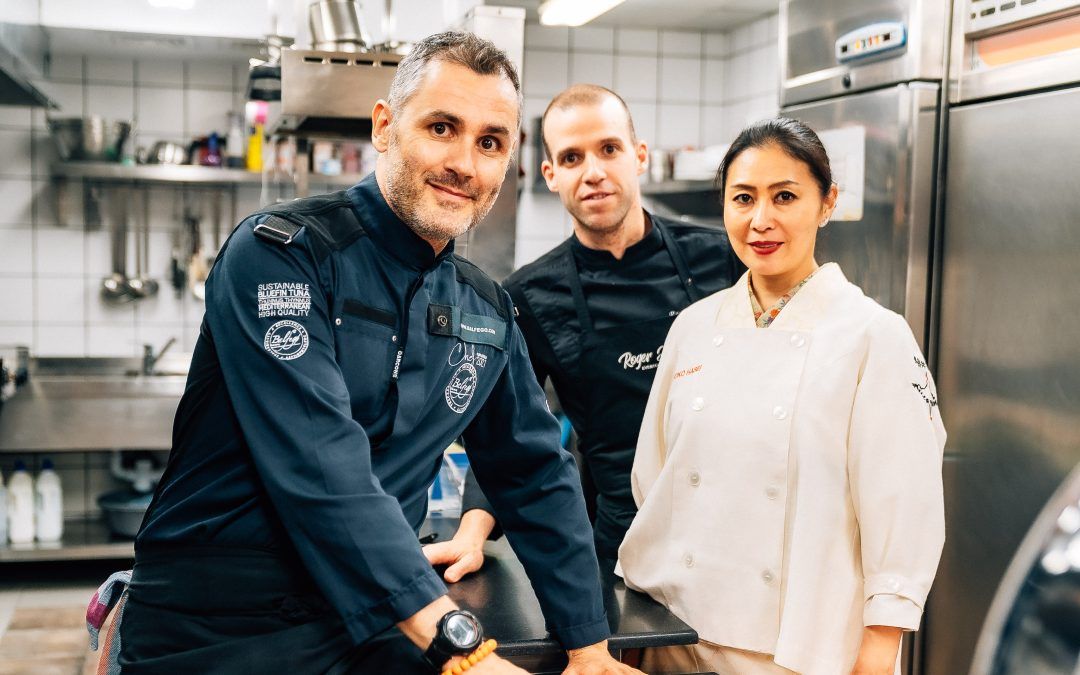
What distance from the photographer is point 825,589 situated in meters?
1.44

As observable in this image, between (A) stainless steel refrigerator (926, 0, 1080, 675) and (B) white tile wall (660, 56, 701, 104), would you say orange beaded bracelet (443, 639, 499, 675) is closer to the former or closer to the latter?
(A) stainless steel refrigerator (926, 0, 1080, 675)

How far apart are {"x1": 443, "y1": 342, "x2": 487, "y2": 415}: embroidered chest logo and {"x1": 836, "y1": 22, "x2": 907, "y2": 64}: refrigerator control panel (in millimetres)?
1455

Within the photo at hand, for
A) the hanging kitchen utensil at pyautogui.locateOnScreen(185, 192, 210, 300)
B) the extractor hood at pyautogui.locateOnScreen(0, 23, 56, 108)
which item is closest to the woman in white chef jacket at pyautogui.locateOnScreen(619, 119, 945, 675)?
the extractor hood at pyautogui.locateOnScreen(0, 23, 56, 108)

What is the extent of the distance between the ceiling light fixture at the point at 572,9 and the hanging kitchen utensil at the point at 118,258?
2.59 m

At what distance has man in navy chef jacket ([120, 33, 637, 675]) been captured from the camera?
3.84 feet

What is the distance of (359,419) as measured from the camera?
1.32 metres

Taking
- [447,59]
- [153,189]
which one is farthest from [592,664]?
[153,189]

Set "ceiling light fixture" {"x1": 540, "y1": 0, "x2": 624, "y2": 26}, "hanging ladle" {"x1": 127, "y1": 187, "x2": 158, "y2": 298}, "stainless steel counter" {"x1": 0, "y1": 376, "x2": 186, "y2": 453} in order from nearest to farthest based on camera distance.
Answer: "ceiling light fixture" {"x1": 540, "y1": 0, "x2": 624, "y2": 26} < "stainless steel counter" {"x1": 0, "y1": 376, "x2": 186, "y2": 453} < "hanging ladle" {"x1": 127, "y1": 187, "x2": 158, "y2": 298}

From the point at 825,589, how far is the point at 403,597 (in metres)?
0.66

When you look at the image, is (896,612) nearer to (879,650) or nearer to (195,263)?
(879,650)

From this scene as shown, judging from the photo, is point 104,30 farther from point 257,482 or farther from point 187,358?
point 257,482

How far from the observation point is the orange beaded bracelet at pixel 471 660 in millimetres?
1141

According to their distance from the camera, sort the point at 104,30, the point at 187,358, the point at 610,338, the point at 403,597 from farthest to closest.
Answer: the point at 187,358 < the point at 104,30 < the point at 610,338 < the point at 403,597

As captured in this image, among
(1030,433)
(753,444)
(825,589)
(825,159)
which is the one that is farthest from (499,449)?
(1030,433)
